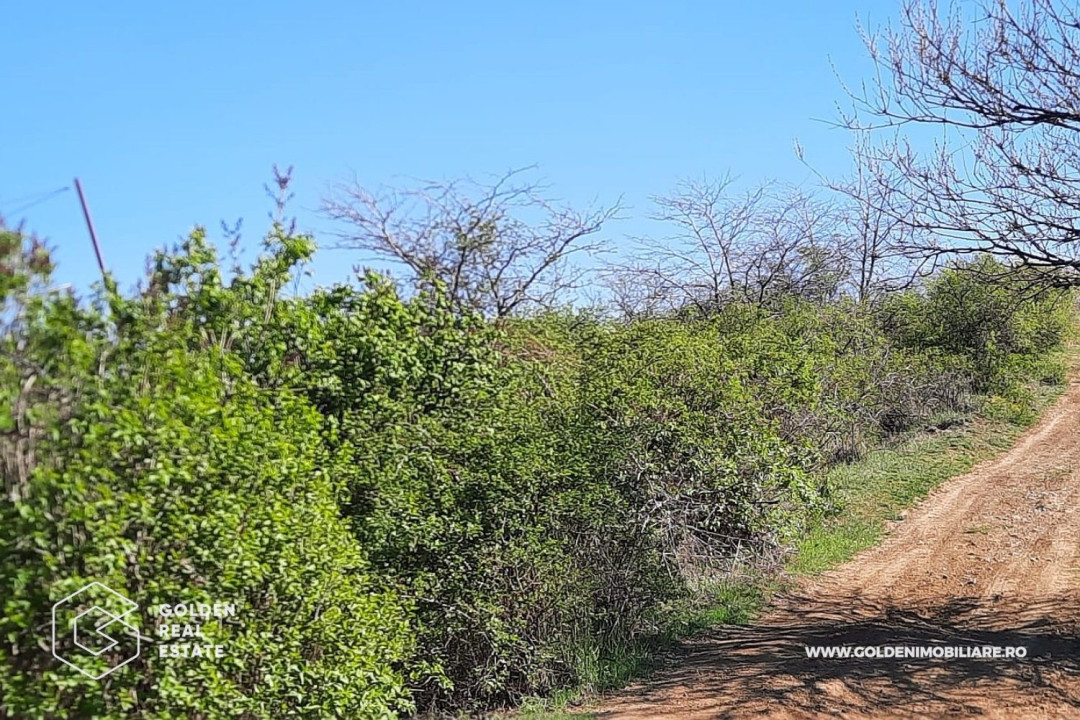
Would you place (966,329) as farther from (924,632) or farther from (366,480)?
(366,480)

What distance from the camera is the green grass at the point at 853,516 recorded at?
684 centimetres

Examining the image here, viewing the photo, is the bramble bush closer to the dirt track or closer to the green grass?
the green grass

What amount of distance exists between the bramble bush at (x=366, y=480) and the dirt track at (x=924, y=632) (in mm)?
784

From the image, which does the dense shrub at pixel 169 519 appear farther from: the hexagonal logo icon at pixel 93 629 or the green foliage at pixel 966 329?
the green foliage at pixel 966 329

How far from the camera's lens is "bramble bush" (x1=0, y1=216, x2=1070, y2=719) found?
346cm

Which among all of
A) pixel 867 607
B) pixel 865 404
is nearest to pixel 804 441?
pixel 867 607

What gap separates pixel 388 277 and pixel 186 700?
354 cm

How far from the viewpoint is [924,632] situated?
7.54m

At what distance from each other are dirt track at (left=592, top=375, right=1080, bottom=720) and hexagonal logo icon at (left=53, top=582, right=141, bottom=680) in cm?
337

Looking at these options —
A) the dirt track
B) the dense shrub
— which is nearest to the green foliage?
the dirt track

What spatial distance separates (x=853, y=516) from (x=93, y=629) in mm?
10329

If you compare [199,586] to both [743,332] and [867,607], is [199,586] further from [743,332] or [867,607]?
[743,332]

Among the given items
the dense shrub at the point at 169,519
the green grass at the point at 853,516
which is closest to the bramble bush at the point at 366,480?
the dense shrub at the point at 169,519

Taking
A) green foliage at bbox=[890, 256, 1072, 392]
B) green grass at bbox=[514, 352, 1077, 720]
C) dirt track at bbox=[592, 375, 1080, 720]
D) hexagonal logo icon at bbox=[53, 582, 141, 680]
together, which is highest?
green foliage at bbox=[890, 256, 1072, 392]
